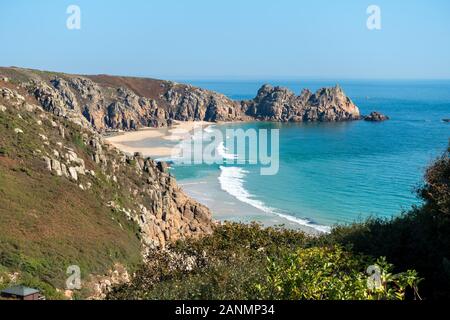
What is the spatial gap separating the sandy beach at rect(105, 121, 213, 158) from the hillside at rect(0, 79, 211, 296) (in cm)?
4487

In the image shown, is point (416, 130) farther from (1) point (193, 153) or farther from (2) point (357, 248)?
(2) point (357, 248)

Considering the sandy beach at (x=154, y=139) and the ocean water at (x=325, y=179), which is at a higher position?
the sandy beach at (x=154, y=139)

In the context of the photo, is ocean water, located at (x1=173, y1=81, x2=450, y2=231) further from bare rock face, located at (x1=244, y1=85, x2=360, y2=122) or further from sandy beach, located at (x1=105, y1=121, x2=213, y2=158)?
bare rock face, located at (x1=244, y1=85, x2=360, y2=122)

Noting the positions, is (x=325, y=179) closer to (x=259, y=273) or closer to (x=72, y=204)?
(x=72, y=204)

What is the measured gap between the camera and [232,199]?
188ft

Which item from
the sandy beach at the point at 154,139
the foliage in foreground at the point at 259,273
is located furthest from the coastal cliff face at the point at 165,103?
the foliage in foreground at the point at 259,273

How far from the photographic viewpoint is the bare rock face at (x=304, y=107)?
152625mm

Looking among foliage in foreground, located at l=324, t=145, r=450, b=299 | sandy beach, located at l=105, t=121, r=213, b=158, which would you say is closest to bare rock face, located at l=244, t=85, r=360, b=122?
sandy beach, located at l=105, t=121, r=213, b=158

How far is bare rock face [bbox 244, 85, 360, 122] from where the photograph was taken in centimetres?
15262

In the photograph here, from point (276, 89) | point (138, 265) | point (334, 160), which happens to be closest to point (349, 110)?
point (276, 89)

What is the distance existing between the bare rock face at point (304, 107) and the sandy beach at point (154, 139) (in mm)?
23173

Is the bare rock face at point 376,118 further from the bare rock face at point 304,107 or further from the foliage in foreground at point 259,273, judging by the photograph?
the foliage in foreground at point 259,273

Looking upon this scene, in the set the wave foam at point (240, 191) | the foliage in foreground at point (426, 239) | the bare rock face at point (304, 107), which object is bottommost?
the wave foam at point (240, 191)

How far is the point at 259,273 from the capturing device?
1542 centimetres
